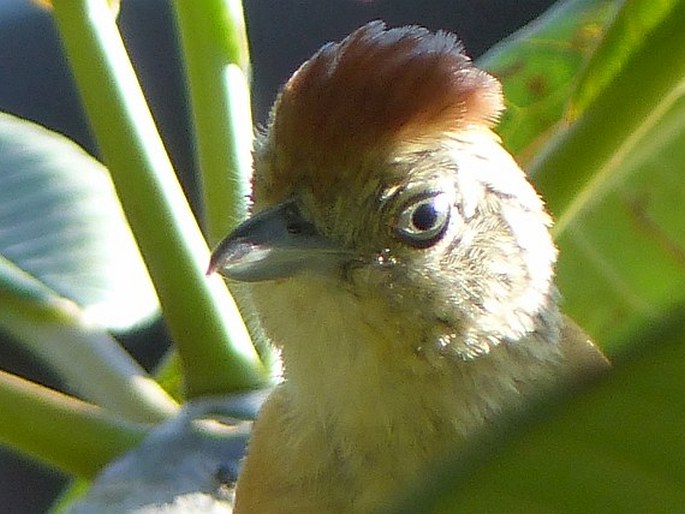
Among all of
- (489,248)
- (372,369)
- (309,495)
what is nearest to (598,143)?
(489,248)

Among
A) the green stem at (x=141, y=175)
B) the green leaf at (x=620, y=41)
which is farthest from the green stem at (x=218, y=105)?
the green leaf at (x=620, y=41)

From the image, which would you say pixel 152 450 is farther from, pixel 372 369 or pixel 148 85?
pixel 148 85

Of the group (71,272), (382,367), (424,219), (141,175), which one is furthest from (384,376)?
(71,272)

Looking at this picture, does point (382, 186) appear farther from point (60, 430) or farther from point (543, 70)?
point (543, 70)

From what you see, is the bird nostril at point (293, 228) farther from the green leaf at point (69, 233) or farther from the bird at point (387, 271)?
the green leaf at point (69, 233)

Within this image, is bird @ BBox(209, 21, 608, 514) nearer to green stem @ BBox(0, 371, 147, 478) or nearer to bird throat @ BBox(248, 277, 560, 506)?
bird throat @ BBox(248, 277, 560, 506)

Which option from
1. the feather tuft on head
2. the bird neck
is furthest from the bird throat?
the feather tuft on head

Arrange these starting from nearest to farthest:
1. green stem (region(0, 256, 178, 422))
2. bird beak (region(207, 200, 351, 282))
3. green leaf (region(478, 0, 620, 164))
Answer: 1. bird beak (region(207, 200, 351, 282))
2. green stem (region(0, 256, 178, 422))
3. green leaf (region(478, 0, 620, 164))
